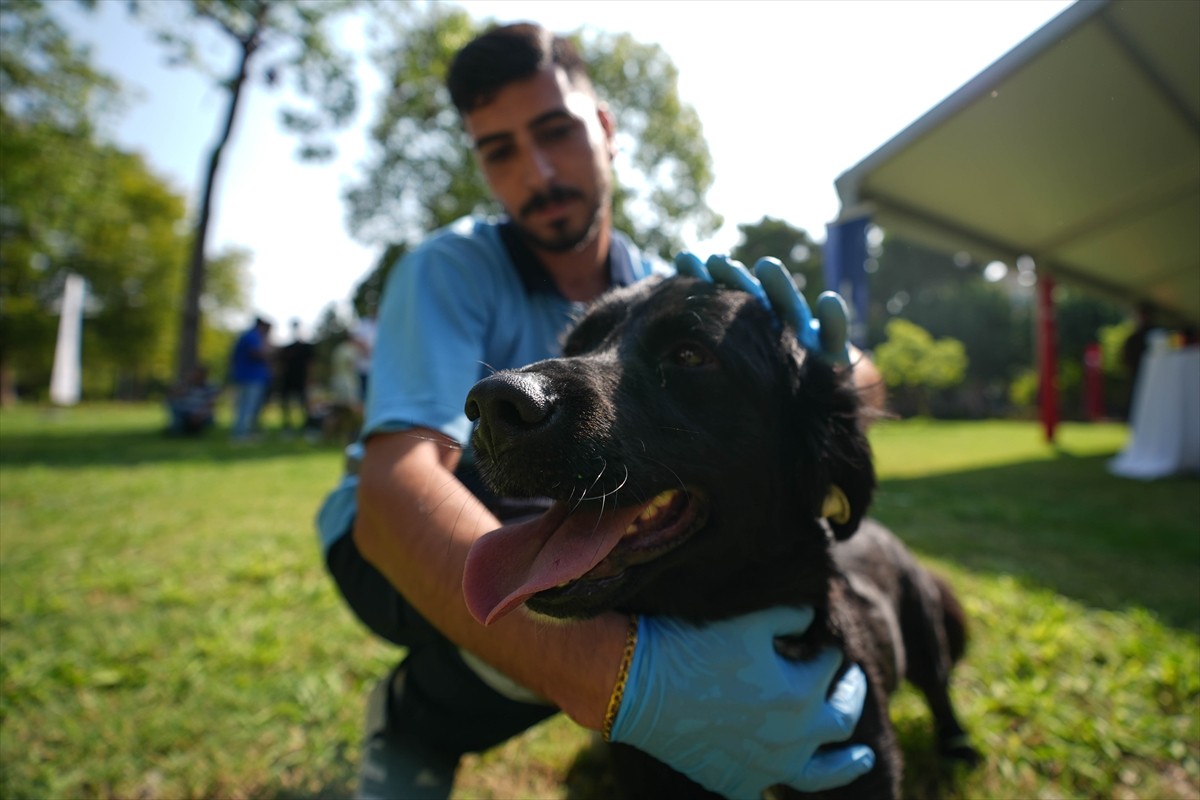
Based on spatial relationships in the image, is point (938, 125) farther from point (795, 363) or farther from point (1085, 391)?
point (1085, 391)

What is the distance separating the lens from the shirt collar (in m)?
2.14

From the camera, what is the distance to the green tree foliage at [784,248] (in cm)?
137

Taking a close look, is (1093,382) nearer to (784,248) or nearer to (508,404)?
(784,248)

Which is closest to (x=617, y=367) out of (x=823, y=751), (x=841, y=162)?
(x=841, y=162)

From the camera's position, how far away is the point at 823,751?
1577mm

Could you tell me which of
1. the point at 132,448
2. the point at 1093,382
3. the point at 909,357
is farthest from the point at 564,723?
the point at 1093,382

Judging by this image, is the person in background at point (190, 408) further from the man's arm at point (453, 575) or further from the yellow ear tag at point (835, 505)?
the yellow ear tag at point (835, 505)

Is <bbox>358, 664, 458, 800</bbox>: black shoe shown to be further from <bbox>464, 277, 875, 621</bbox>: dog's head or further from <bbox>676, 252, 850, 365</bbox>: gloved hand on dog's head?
<bbox>676, 252, 850, 365</bbox>: gloved hand on dog's head

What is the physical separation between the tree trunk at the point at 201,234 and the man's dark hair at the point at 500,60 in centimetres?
1285

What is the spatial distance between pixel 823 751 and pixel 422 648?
120 centimetres

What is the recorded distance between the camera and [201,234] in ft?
46.1

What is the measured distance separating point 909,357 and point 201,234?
14.9m

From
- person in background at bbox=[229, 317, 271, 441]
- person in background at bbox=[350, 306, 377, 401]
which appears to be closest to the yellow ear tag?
person in background at bbox=[350, 306, 377, 401]

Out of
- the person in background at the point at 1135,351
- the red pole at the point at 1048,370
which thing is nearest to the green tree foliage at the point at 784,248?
the person in background at the point at 1135,351
